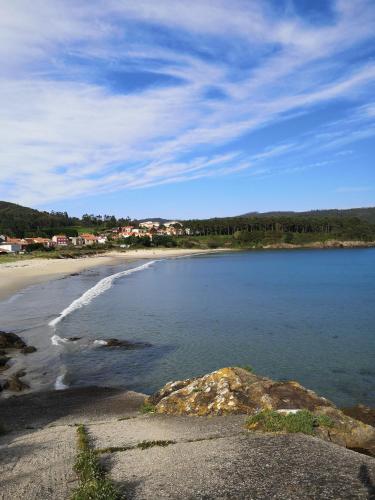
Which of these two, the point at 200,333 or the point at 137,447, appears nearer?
the point at 137,447

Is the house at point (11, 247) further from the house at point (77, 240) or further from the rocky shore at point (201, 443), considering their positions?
the rocky shore at point (201, 443)

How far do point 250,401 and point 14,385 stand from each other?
1081 centimetres

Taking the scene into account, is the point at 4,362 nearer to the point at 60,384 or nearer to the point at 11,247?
→ the point at 60,384

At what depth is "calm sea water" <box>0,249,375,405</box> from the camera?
21500mm

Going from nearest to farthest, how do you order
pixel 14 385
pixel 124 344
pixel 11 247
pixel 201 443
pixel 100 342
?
pixel 201 443 → pixel 14 385 → pixel 124 344 → pixel 100 342 → pixel 11 247

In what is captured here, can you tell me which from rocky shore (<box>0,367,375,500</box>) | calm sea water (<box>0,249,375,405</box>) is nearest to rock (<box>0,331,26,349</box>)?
calm sea water (<box>0,249,375,405</box>)

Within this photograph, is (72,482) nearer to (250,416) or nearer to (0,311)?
(250,416)

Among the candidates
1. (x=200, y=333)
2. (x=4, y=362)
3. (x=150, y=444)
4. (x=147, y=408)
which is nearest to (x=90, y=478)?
(x=150, y=444)

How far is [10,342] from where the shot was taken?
86.2 feet

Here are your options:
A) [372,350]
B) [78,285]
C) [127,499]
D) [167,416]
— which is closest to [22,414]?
[167,416]

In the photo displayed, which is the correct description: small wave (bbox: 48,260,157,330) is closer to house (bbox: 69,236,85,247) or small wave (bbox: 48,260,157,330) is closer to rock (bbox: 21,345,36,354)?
rock (bbox: 21,345,36,354)

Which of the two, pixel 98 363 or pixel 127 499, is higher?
pixel 127 499

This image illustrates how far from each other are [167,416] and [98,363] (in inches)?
398

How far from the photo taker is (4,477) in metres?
9.48
